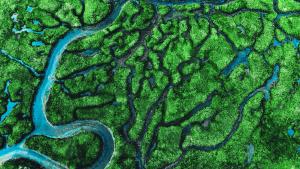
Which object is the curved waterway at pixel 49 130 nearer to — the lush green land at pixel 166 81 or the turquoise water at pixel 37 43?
the lush green land at pixel 166 81

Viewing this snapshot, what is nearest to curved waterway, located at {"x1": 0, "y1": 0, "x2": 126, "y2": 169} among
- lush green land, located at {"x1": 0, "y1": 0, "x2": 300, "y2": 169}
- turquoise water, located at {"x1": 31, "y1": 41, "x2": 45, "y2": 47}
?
lush green land, located at {"x1": 0, "y1": 0, "x2": 300, "y2": 169}

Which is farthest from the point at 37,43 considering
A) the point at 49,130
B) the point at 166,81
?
the point at 166,81

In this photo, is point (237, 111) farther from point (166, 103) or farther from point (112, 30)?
point (112, 30)

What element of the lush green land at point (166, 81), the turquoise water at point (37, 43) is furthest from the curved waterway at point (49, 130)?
the turquoise water at point (37, 43)

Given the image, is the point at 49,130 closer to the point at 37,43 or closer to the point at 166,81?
the point at 37,43

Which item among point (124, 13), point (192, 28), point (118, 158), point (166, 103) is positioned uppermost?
point (124, 13)

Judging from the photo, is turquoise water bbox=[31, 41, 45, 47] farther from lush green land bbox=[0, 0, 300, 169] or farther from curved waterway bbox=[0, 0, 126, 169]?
curved waterway bbox=[0, 0, 126, 169]

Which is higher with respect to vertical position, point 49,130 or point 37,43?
point 37,43

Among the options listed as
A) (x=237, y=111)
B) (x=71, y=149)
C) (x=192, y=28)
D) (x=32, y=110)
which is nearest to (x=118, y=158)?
(x=71, y=149)
